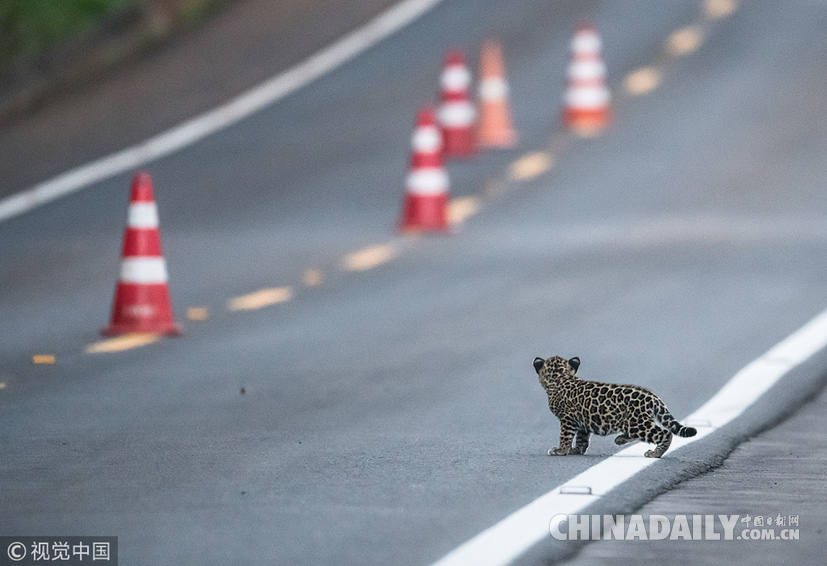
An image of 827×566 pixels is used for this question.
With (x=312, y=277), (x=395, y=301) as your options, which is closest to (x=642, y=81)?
(x=312, y=277)

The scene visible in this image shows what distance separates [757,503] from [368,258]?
7430mm

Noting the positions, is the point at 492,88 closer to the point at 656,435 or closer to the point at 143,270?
the point at 143,270

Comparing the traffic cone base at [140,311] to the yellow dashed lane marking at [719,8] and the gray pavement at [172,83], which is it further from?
the yellow dashed lane marking at [719,8]

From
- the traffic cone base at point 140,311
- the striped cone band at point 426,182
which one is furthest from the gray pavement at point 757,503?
the striped cone band at point 426,182

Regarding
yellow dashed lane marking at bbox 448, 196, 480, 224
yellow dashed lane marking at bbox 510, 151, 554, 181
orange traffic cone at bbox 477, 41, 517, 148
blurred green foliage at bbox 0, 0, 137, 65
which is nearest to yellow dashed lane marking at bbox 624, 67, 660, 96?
orange traffic cone at bbox 477, 41, 517, 148

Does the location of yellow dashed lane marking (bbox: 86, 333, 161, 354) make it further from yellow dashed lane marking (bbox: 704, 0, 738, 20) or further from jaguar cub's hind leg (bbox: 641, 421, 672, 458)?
yellow dashed lane marking (bbox: 704, 0, 738, 20)

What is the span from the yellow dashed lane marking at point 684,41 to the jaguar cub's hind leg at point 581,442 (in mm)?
16282

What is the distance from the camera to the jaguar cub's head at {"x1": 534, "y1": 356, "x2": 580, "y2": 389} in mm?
6656

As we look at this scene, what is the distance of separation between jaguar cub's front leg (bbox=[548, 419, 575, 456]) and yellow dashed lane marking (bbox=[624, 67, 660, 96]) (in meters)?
14.2

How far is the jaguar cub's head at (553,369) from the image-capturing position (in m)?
6.66

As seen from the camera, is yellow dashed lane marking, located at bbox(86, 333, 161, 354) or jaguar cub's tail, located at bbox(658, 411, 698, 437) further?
yellow dashed lane marking, located at bbox(86, 333, 161, 354)

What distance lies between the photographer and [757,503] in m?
5.90

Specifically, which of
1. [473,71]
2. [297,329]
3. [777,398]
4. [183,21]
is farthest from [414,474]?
[183,21]

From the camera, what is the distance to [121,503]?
576 cm
